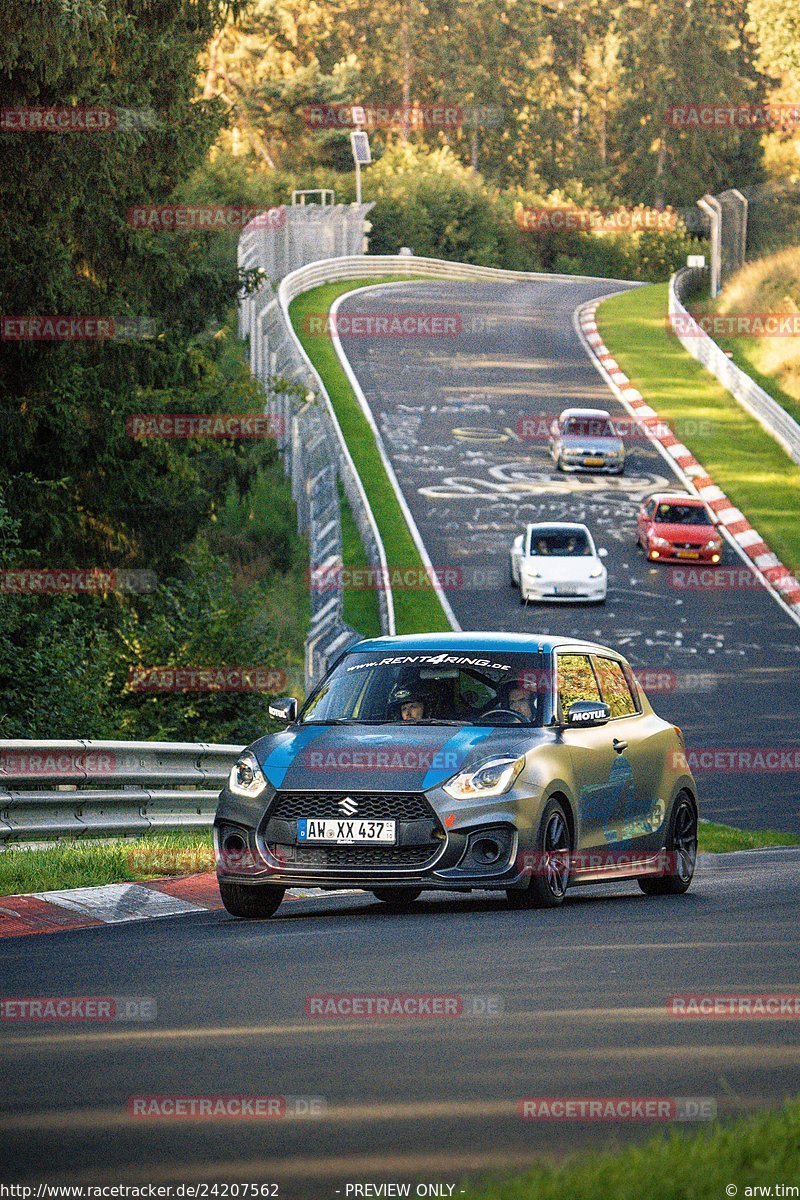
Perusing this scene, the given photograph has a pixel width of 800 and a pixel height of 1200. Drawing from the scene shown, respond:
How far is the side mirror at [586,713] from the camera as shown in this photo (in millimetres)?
11930

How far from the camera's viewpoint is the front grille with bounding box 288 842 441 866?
11.0 metres

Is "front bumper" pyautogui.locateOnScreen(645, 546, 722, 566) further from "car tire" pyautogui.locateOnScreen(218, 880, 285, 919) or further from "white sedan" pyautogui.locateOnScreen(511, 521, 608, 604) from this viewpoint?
"car tire" pyautogui.locateOnScreen(218, 880, 285, 919)

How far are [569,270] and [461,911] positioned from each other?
93.8 m

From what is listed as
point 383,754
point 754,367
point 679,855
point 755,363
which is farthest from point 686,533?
point 383,754

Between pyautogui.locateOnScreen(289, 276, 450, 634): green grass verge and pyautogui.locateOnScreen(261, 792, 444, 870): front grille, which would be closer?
pyautogui.locateOnScreen(261, 792, 444, 870): front grille

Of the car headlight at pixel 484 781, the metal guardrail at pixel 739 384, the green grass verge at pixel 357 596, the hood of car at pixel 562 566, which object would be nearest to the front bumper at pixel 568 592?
the hood of car at pixel 562 566

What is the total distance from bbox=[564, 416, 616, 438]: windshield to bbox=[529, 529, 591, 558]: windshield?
1066 centimetres

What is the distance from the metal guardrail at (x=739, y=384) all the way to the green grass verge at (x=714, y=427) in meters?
0.23

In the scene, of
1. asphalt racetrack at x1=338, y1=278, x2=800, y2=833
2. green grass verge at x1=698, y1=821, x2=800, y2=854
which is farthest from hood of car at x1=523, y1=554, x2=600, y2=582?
green grass verge at x1=698, y1=821, x2=800, y2=854

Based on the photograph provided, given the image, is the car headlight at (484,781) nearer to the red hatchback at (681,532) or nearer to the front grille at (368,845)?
the front grille at (368,845)

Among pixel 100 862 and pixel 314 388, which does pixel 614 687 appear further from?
pixel 314 388

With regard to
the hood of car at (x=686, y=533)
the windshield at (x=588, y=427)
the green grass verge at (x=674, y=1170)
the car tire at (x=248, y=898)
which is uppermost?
the green grass verge at (x=674, y=1170)

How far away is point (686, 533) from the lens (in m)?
38.9

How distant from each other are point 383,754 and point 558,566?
24.6 metres
